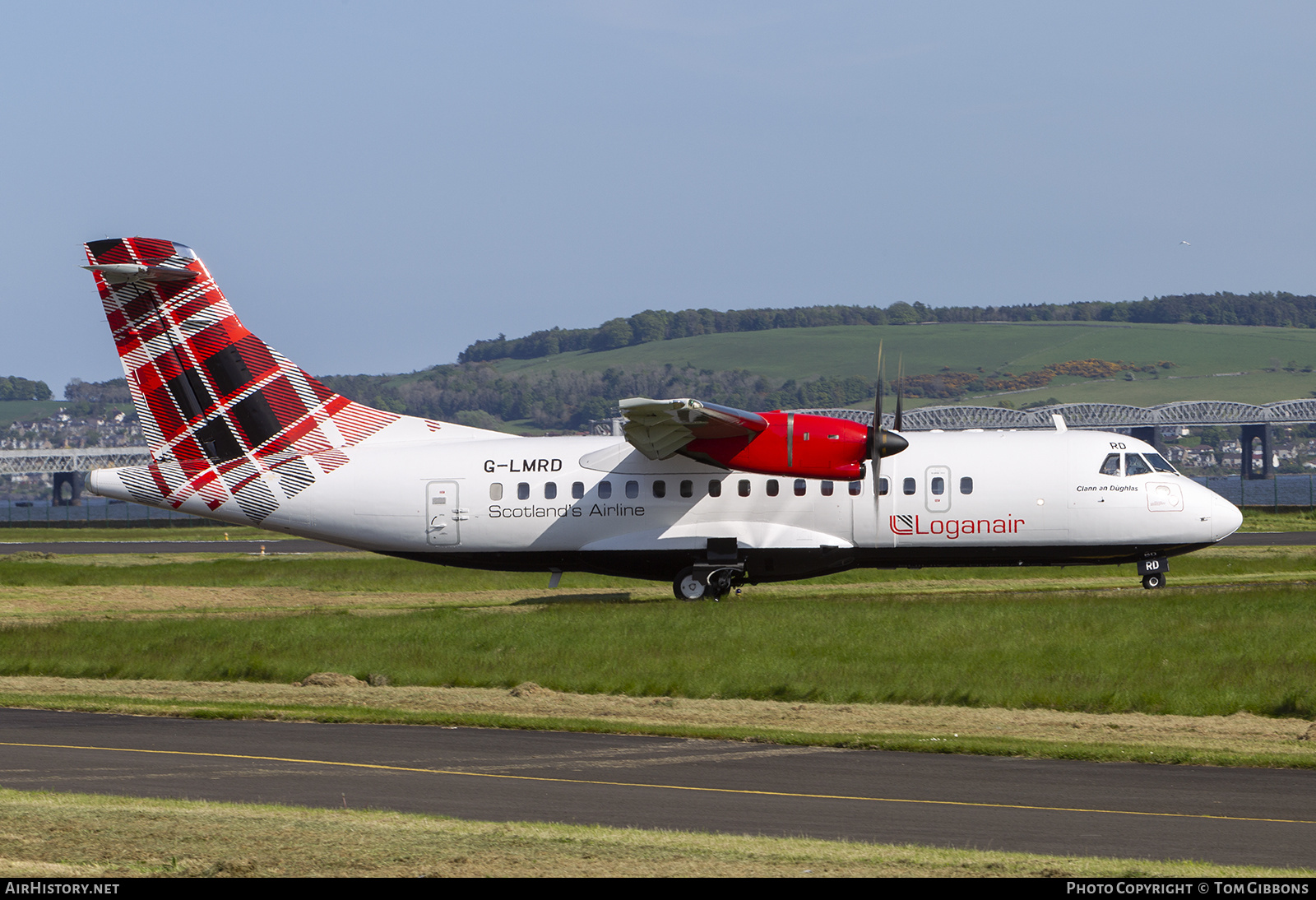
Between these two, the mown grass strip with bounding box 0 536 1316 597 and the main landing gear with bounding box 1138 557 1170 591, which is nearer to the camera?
the main landing gear with bounding box 1138 557 1170 591

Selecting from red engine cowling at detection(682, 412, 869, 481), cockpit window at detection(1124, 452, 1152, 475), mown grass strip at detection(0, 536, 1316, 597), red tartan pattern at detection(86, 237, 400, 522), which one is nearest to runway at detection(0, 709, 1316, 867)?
red engine cowling at detection(682, 412, 869, 481)

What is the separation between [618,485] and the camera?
97.9 feet

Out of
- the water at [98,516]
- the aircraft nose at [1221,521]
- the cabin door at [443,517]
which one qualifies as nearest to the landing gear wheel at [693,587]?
the cabin door at [443,517]

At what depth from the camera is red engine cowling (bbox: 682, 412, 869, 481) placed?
93.3 ft

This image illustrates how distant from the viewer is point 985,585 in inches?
1378

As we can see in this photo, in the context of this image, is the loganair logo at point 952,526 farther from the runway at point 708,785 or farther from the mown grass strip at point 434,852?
the mown grass strip at point 434,852

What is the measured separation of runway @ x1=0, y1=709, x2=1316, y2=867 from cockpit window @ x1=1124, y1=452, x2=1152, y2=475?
623 inches

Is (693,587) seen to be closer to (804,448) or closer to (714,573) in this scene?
(714,573)

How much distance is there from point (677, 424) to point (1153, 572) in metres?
11.4

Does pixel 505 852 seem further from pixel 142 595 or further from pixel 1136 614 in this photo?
pixel 142 595

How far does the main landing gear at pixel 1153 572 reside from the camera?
30.0m

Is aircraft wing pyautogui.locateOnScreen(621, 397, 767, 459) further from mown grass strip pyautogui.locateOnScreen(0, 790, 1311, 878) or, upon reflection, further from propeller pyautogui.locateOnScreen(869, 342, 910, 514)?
mown grass strip pyautogui.locateOnScreen(0, 790, 1311, 878)

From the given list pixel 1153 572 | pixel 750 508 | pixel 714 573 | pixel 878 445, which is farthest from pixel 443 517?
pixel 1153 572
